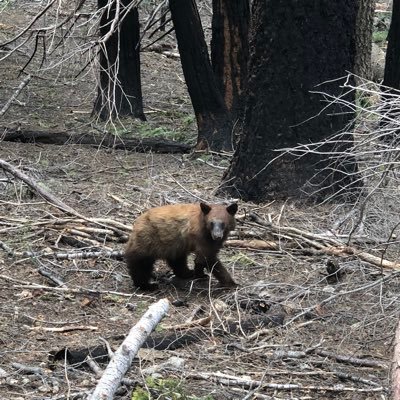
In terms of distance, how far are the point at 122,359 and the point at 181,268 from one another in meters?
A: 2.75

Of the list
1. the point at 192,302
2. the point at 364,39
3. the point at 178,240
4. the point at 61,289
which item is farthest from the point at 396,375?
the point at 364,39

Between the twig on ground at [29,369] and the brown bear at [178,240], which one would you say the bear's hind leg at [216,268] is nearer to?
the brown bear at [178,240]

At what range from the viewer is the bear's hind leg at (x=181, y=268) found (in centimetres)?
713

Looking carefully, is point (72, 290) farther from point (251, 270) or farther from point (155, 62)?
point (155, 62)

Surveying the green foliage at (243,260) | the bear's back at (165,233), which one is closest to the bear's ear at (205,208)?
the bear's back at (165,233)

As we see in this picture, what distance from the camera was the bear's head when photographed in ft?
21.7

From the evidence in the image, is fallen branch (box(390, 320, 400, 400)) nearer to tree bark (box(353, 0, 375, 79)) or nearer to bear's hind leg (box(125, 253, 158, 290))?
bear's hind leg (box(125, 253, 158, 290))

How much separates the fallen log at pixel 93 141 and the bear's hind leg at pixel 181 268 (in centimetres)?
465

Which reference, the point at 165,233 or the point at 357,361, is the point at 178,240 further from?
the point at 357,361

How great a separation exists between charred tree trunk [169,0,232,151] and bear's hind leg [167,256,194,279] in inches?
182

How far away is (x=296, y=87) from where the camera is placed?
9.25 meters

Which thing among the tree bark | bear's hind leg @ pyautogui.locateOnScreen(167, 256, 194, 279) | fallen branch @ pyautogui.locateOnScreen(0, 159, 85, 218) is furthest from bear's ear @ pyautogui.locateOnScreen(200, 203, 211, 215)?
the tree bark

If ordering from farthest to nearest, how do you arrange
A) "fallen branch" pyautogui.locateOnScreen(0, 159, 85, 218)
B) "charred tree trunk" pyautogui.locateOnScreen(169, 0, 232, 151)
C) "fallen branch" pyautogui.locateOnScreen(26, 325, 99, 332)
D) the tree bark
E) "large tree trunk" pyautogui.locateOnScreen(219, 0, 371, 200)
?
1. the tree bark
2. "charred tree trunk" pyautogui.locateOnScreen(169, 0, 232, 151)
3. "large tree trunk" pyautogui.locateOnScreen(219, 0, 371, 200)
4. "fallen branch" pyautogui.locateOnScreen(0, 159, 85, 218)
5. "fallen branch" pyautogui.locateOnScreen(26, 325, 99, 332)

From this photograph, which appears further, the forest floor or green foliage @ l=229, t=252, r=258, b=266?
green foliage @ l=229, t=252, r=258, b=266
